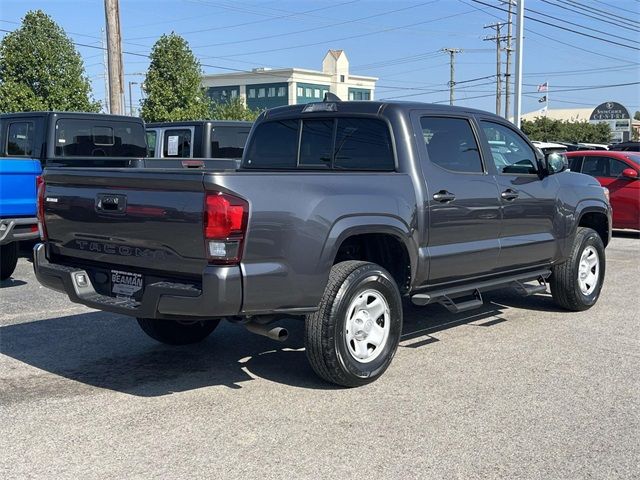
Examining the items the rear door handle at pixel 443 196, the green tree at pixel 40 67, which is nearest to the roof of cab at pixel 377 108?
the rear door handle at pixel 443 196

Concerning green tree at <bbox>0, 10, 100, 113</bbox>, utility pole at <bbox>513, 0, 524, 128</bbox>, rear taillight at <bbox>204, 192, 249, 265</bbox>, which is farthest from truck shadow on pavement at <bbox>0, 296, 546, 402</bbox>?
utility pole at <bbox>513, 0, 524, 128</bbox>

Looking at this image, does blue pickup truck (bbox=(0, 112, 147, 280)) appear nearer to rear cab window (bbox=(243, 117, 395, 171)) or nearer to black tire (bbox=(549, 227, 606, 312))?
rear cab window (bbox=(243, 117, 395, 171))

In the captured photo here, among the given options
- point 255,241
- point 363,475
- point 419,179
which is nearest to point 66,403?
point 255,241

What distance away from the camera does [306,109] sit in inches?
244

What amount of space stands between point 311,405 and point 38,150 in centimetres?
723

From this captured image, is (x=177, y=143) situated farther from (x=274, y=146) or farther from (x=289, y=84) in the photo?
(x=289, y=84)

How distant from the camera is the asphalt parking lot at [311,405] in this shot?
382 centimetres

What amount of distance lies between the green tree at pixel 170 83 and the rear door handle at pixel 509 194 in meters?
20.7

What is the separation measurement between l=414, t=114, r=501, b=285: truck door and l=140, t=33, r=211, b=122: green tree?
2081cm

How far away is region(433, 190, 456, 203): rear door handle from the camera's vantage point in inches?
221

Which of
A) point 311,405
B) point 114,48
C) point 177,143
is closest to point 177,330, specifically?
point 311,405

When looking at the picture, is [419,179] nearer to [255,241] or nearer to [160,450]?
[255,241]

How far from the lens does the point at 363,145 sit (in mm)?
5824

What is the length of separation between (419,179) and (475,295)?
1340 millimetres
